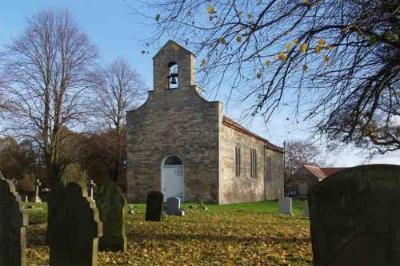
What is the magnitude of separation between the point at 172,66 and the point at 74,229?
2818cm

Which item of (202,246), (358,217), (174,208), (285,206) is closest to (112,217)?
(202,246)

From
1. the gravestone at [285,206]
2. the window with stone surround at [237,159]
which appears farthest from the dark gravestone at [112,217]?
the window with stone surround at [237,159]

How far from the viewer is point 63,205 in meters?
7.34

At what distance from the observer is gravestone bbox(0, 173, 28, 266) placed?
23.1ft

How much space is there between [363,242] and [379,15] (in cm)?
510

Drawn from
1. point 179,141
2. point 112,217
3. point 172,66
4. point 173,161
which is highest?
point 172,66

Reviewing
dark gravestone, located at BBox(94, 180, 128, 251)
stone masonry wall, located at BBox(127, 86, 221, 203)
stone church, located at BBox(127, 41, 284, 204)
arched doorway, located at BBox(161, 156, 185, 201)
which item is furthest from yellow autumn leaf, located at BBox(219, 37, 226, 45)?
arched doorway, located at BBox(161, 156, 185, 201)

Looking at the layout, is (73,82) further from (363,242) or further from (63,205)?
(363,242)

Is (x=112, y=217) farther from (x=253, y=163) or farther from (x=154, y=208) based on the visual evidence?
(x=253, y=163)

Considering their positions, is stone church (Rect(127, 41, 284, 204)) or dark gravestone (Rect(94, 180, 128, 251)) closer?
dark gravestone (Rect(94, 180, 128, 251))

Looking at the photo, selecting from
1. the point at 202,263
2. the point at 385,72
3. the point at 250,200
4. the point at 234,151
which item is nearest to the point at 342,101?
the point at 385,72

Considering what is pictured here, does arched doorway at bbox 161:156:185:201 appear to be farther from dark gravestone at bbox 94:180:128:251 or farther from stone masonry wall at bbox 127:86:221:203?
dark gravestone at bbox 94:180:128:251

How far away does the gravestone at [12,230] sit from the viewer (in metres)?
7.05

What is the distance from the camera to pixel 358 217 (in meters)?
5.05
